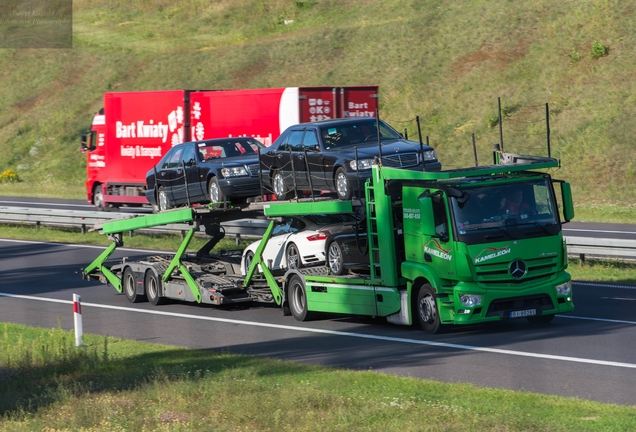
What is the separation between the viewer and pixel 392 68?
164 ft

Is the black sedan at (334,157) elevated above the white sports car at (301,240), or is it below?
above

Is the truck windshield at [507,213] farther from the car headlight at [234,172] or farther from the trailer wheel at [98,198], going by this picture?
the trailer wheel at [98,198]

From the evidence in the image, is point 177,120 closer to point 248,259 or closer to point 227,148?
point 227,148

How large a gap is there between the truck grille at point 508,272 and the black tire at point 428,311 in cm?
78

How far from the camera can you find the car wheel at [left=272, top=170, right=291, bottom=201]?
16844 mm

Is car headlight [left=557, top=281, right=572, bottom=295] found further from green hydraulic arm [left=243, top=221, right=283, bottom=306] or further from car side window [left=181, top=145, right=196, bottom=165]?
car side window [left=181, top=145, right=196, bottom=165]

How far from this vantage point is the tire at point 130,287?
1919cm

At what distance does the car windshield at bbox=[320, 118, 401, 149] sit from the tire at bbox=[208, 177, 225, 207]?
2571 mm

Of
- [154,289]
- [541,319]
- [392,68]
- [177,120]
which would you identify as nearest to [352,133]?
[541,319]

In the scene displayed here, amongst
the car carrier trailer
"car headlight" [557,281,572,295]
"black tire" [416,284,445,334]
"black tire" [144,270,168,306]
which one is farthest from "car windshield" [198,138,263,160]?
"car headlight" [557,281,572,295]

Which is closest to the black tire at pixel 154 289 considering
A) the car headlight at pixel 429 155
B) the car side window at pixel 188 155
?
the car side window at pixel 188 155

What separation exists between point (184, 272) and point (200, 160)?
2362 millimetres

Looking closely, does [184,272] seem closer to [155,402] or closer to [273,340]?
[273,340]

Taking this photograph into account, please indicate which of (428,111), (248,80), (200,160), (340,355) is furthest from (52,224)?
(248,80)
